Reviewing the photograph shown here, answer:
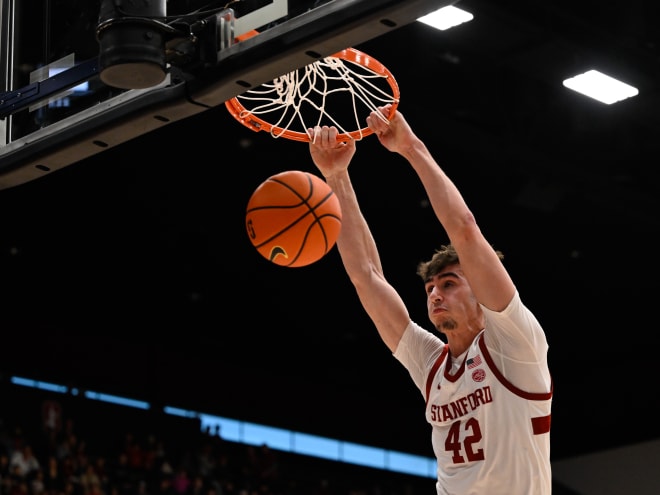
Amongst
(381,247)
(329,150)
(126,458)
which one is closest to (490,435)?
(329,150)

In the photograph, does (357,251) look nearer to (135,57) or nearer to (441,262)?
(441,262)

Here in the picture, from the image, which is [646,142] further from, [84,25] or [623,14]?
[84,25]

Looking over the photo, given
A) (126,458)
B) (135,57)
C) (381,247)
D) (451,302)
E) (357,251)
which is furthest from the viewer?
(381,247)

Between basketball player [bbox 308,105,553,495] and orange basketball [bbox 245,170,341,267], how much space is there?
1.42 ft

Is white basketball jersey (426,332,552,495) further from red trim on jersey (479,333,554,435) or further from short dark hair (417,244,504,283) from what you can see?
short dark hair (417,244,504,283)

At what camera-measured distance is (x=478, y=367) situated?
4645 millimetres

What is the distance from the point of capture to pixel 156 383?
19641 mm

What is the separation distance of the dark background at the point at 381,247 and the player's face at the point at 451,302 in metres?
5.92

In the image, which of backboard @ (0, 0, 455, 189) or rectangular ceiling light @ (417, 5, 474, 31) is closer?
backboard @ (0, 0, 455, 189)

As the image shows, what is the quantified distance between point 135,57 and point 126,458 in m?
12.9

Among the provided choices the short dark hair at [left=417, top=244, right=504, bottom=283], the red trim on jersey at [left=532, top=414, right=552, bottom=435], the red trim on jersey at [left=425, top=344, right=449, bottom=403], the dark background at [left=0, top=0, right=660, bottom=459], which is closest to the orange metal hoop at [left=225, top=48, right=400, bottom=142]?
the short dark hair at [left=417, top=244, right=504, bottom=283]

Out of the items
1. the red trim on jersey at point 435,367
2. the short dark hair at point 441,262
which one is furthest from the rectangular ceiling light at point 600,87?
the red trim on jersey at point 435,367

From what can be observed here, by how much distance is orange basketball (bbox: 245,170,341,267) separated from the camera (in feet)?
15.5

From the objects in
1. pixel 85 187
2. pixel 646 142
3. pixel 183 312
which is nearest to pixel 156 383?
pixel 183 312
